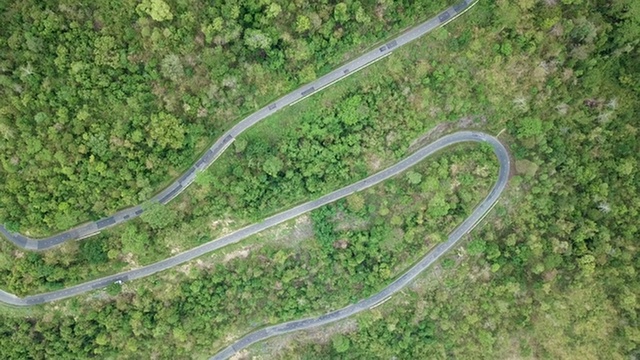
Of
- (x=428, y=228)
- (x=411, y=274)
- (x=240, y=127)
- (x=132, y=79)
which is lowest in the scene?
(x=411, y=274)

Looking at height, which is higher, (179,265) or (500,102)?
(179,265)

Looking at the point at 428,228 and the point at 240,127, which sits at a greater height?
the point at 240,127

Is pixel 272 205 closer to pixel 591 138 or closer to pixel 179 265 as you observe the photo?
pixel 179 265

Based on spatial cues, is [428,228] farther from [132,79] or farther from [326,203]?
[132,79]

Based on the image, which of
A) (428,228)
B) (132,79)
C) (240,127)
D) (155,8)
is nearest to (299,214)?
(240,127)

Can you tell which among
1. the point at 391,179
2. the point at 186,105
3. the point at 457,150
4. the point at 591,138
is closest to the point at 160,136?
the point at 186,105

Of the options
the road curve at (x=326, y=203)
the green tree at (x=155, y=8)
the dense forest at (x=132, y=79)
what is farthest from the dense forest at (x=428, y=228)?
the green tree at (x=155, y=8)
